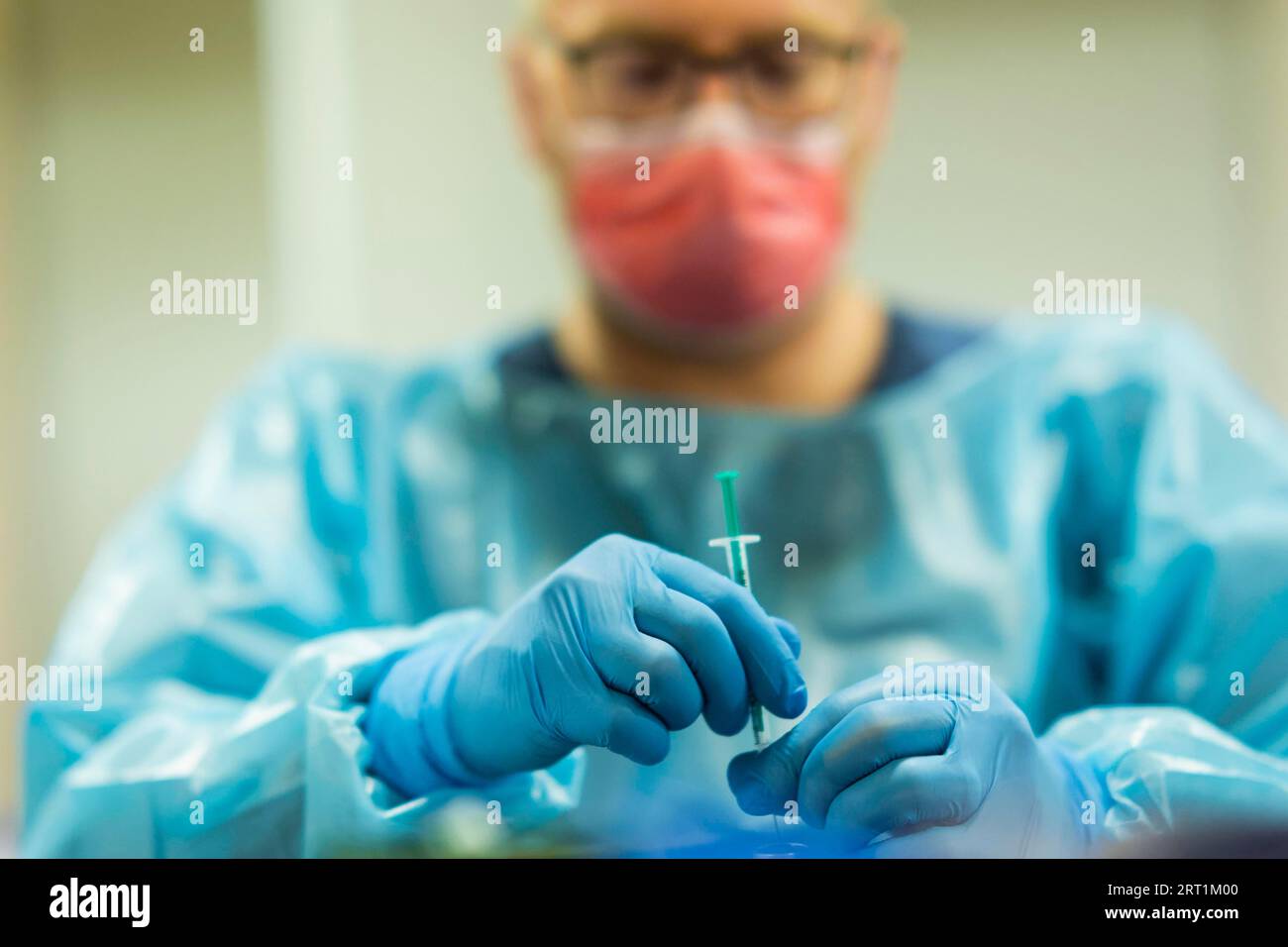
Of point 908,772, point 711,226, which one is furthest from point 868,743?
point 711,226

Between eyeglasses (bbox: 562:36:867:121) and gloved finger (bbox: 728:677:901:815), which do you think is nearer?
gloved finger (bbox: 728:677:901:815)

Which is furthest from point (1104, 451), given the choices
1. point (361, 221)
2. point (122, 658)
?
point (361, 221)

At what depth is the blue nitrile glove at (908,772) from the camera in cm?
48

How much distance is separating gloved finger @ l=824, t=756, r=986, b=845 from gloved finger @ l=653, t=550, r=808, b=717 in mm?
48

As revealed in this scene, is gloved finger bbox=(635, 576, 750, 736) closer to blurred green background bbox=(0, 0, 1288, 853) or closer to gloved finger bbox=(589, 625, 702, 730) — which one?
gloved finger bbox=(589, 625, 702, 730)

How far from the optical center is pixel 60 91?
40.4 inches

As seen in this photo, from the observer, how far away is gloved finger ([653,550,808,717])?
0.50 meters

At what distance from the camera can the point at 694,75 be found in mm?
747

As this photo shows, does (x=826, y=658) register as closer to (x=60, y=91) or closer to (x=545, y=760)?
(x=545, y=760)

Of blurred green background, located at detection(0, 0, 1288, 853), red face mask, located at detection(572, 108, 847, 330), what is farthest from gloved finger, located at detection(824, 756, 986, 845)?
blurred green background, located at detection(0, 0, 1288, 853)

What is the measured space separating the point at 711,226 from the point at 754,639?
1.20 feet

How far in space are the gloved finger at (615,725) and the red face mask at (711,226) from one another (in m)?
0.38

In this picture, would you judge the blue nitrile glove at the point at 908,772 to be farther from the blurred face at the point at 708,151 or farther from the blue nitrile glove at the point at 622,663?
the blurred face at the point at 708,151
